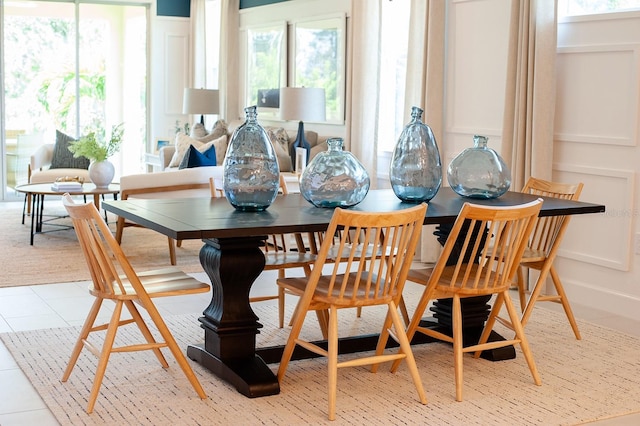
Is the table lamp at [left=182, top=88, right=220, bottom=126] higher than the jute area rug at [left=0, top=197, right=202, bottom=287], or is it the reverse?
the table lamp at [left=182, top=88, right=220, bottom=126]

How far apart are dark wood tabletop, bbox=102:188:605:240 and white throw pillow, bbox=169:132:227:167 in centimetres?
451

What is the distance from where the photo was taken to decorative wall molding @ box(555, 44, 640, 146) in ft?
17.0

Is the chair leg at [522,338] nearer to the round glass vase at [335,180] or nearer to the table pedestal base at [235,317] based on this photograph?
the round glass vase at [335,180]

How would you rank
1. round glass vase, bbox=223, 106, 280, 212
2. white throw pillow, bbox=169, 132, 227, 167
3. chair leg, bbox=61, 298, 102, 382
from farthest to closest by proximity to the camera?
1. white throw pillow, bbox=169, 132, 227, 167
2. round glass vase, bbox=223, 106, 280, 212
3. chair leg, bbox=61, 298, 102, 382

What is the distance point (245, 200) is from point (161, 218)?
436 mm

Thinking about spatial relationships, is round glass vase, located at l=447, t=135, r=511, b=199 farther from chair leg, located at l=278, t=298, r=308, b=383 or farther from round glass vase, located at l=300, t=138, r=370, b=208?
chair leg, located at l=278, t=298, r=308, b=383

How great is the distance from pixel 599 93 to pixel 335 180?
2.26 meters

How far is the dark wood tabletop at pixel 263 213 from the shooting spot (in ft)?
11.2

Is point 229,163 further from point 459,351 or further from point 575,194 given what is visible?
point 575,194

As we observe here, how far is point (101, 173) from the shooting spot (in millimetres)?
7742

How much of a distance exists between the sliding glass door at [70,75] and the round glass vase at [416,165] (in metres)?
7.26

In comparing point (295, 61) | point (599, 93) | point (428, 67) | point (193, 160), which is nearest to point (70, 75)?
point (295, 61)

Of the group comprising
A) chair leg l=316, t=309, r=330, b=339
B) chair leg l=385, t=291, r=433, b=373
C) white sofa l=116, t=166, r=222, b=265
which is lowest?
chair leg l=316, t=309, r=330, b=339

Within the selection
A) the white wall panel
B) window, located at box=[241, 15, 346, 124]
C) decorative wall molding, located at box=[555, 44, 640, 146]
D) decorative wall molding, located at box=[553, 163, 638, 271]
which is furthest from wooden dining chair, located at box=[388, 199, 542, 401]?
window, located at box=[241, 15, 346, 124]
